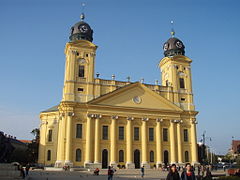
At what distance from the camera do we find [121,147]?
142 feet

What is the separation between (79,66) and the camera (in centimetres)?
4547

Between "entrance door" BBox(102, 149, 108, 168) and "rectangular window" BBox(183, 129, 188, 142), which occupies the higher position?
"rectangular window" BBox(183, 129, 188, 142)

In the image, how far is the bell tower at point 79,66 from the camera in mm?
43441

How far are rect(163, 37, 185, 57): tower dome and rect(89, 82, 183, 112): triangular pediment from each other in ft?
39.2

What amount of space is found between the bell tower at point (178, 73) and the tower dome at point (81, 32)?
16.2 m

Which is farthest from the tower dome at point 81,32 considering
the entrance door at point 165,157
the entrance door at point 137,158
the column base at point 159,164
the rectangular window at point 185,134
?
the column base at point 159,164

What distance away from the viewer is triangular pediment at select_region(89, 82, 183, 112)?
145 ft

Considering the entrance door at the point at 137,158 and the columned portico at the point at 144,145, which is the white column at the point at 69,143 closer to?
the entrance door at the point at 137,158

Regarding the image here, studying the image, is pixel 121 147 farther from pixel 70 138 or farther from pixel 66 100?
pixel 66 100

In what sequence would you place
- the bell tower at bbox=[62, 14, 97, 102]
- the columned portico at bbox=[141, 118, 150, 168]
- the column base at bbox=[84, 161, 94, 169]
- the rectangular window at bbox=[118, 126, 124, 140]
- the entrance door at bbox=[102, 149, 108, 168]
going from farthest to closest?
1. the rectangular window at bbox=[118, 126, 124, 140]
2. the bell tower at bbox=[62, 14, 97, 102]
3. the columned portico at bbox=[141, 118, 150, 168]
4. the entrance door at bbox=[102, 149, 108, 168]
5. the column base at bbox=[84, 161, 94, 169]

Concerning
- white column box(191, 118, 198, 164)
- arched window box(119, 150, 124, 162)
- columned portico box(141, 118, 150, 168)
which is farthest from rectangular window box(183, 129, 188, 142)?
Answer: arched window box(119, 150, 124, 162)

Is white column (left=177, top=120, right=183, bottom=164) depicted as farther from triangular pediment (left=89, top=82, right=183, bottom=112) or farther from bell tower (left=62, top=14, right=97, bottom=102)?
bell tower (left=62, top=14, right=97, bottom=102)

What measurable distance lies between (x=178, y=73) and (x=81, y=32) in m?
20.3

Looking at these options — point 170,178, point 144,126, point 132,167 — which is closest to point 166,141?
point 144,126
